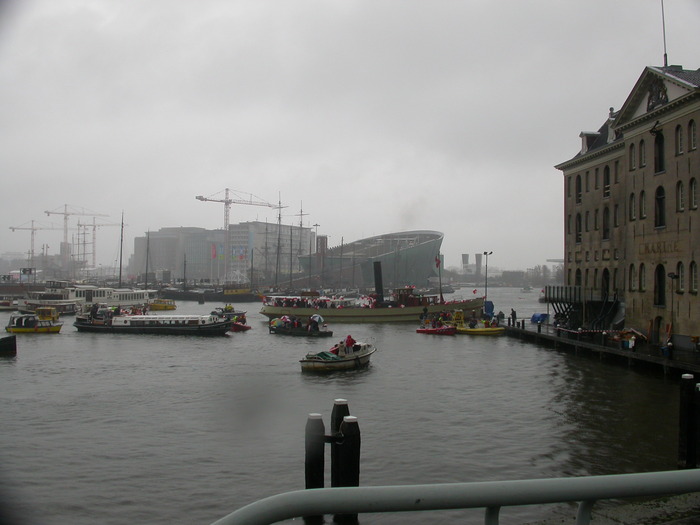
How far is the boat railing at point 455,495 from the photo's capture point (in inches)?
128

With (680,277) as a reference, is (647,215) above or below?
above

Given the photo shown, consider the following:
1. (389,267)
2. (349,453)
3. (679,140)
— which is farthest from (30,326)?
(389,267)

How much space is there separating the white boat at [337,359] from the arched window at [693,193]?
17877 millimetres

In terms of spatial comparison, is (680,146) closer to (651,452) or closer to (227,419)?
(651,452)

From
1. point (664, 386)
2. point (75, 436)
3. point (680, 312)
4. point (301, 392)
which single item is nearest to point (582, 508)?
point (75, 436)

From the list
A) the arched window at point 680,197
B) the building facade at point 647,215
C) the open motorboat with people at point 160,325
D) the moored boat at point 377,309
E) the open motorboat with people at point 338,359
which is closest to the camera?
the building facade at point 647,215

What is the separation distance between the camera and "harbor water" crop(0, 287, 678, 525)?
15266mm

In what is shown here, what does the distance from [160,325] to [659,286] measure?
131 feet

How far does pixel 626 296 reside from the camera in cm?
3788

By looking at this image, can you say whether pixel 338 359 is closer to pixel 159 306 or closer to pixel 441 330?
pixel 441 330

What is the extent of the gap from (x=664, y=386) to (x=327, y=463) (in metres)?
17.3

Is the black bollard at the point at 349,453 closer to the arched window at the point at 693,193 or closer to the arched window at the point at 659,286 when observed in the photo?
the arched window at the point at 693,193

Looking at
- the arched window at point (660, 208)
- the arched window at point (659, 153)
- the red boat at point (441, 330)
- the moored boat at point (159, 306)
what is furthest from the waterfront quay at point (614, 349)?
the moored boat at point (159, 306)

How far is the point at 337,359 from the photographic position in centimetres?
3316
